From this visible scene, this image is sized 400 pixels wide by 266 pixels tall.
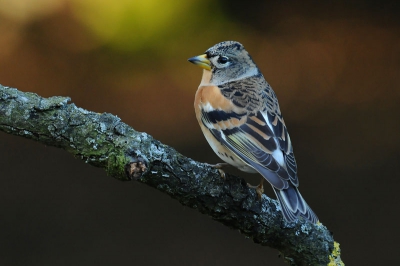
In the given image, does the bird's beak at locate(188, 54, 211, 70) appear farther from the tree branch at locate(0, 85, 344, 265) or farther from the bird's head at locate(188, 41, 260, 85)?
the tree branch at locate(0, 85, 344, 265)

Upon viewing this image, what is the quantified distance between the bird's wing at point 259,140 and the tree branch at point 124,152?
0.38 ft

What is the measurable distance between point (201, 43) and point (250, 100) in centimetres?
99

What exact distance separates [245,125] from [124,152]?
0.65 meters

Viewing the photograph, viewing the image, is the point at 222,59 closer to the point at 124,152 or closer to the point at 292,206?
the point at 292,206

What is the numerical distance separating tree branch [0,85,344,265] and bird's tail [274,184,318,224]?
0.36 feet

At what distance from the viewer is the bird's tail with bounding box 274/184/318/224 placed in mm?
2061

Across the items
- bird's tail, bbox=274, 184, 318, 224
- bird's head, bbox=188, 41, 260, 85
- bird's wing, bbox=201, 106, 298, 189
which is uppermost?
bird's head, bbox=188, 41, 260, 85

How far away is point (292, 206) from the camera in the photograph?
6.85 ft

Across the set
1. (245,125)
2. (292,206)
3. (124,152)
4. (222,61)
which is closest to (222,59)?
(222,61)

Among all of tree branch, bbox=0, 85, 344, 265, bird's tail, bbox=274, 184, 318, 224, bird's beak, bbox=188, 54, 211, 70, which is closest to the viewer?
tree branch, bbox=0, 85, 344, 265

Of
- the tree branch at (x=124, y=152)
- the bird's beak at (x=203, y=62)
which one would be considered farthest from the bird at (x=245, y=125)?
the tree branch at (x=124, y=152)

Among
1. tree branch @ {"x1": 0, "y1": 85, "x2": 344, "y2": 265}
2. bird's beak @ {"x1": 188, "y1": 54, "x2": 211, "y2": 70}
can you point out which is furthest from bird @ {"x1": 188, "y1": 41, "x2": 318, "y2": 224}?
tree branch @ {"x1": 0, "y1": 85, "x2": 344, "y2": 265}

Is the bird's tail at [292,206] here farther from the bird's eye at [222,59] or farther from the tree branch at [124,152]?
the bird's eye at [222,59]

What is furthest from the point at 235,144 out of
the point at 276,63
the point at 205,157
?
the point at 276,63
